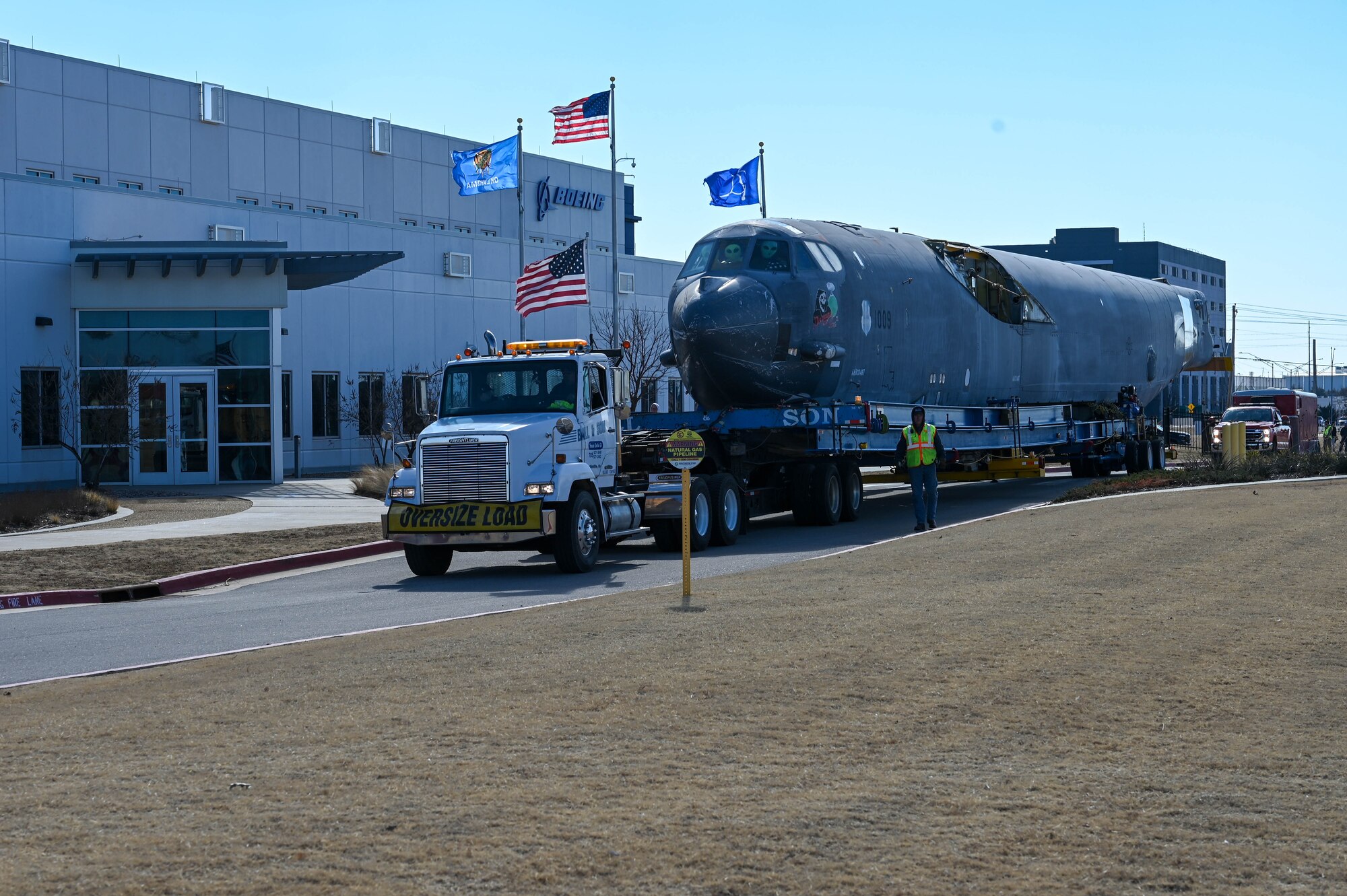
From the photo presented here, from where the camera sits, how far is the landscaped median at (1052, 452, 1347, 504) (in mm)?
26172

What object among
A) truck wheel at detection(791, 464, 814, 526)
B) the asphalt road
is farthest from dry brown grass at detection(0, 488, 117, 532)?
truck wheel at detection(791, 464, 814, 526)

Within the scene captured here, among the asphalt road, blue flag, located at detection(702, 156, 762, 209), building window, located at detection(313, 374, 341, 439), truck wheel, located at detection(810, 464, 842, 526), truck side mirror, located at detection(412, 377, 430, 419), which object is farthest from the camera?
building window, located at detection(313, 374, 341, 439)

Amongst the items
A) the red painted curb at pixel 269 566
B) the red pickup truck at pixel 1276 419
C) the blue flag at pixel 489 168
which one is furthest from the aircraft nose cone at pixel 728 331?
the red pickup truck at pixel 1276 419

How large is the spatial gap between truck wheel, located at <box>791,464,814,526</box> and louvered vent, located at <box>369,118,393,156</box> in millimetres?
43360

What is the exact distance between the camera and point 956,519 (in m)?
24.4

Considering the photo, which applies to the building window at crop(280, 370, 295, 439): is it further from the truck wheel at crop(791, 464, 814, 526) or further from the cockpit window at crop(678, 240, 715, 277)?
the truck wheel at crop(791, 464, 814, 526)

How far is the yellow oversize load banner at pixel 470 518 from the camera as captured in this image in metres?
17.4

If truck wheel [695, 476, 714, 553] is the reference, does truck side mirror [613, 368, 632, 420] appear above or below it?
above

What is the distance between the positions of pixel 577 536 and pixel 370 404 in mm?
29392

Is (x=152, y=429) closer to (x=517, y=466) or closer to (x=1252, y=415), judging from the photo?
(x=517, y=466)

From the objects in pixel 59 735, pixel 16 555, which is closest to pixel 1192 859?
pixel 59 735

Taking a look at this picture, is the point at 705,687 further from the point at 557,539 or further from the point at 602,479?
the point at 602,479

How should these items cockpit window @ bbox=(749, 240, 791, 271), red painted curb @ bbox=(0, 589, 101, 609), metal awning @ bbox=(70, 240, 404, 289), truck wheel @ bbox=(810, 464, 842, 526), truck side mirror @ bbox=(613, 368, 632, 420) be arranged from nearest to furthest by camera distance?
red painted curb @ bbox=(0, 589, 101, 609) < truck side mirror @ bbox=(613, 368, 632, 420) < cockpit window @ bbox=(749, 240, 791, 271) < truck wheel @ bbox=(810, 464, 842, 526) < metal awning @ bbox=(70, 240, 404, 289)

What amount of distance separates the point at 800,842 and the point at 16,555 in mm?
16278
